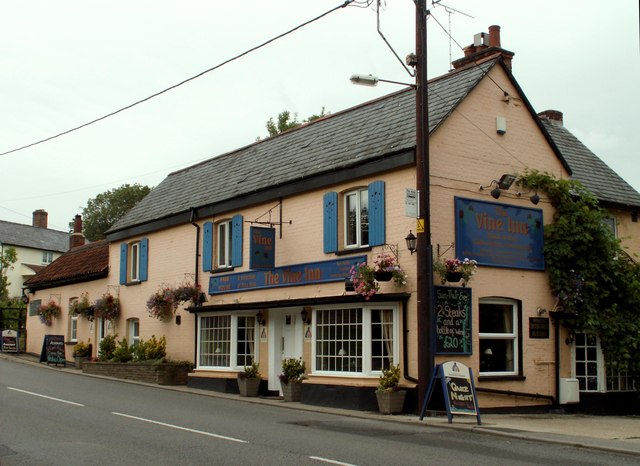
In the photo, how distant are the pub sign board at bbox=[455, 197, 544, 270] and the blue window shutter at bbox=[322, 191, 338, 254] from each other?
9.81 feet

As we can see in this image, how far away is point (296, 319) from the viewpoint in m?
20.1

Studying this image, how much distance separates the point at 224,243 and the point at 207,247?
0.58m

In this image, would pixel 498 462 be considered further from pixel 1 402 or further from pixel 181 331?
pixel 181 331

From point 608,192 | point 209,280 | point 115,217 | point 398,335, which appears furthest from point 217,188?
point 115,217

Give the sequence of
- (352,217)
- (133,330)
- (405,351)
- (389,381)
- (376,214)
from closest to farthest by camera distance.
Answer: (389,381), (405,351), (376,214), (352,217), (133,330)

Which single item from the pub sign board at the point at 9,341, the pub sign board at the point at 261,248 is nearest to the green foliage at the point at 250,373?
the pub sign board at the point at 261,248

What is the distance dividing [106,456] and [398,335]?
823 cm

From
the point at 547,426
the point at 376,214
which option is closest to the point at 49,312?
the point at 376,214

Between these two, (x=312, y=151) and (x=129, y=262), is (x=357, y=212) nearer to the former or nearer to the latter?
(x=312, y=151)

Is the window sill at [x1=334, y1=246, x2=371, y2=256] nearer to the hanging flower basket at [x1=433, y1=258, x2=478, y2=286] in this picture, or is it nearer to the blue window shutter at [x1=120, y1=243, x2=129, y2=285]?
the hanging flower basket at [x1=433, y1=258, x2=478, y2=286]

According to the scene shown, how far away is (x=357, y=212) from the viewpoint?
18.5 metres

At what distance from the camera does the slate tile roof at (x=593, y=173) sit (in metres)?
21.4

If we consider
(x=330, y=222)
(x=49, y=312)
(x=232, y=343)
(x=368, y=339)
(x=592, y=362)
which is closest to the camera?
(x=368, y=339)

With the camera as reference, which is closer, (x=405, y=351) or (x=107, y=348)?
(x=405, y=351)
